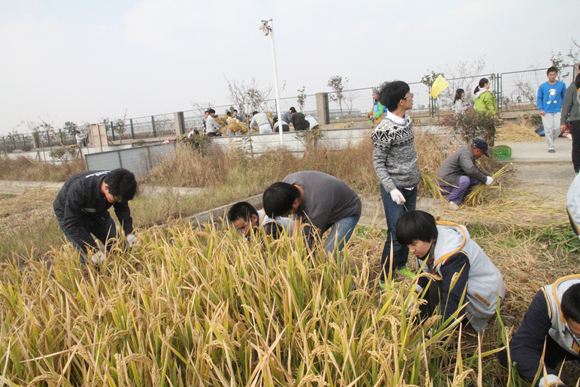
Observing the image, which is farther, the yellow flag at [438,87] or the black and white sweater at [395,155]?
the yellow flag at [438,87]

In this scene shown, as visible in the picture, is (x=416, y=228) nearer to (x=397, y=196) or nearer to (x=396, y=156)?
(x=397, y=196)

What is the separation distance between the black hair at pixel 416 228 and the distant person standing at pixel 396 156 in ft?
2.69

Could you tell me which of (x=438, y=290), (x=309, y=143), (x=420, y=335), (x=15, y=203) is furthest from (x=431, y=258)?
(x=15, y=203)

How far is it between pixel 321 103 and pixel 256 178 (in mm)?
10045

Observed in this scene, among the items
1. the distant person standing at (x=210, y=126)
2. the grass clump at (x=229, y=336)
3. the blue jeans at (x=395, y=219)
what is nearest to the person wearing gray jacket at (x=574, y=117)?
the blue jeans at (x=395, y=219)

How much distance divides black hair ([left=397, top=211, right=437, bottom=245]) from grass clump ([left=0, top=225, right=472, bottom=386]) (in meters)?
0.42

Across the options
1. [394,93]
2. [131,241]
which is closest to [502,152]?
[394,93]

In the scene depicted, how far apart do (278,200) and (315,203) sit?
40 centimetres

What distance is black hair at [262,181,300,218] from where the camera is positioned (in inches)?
96.7

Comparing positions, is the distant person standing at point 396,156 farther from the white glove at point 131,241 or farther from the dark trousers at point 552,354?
the white glove at point 131,241

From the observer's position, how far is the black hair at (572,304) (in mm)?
1450

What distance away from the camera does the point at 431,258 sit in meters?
2.30

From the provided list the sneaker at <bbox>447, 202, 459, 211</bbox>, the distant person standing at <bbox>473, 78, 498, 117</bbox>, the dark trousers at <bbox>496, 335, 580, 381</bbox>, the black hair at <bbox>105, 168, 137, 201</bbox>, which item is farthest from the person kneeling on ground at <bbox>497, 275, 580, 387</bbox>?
the distant person standing at <bbox>473, 78, 498, 117</bbox>

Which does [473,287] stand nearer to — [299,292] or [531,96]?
[299,292]
